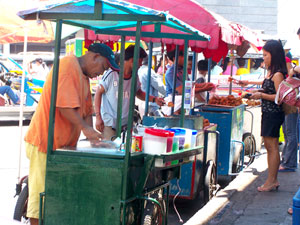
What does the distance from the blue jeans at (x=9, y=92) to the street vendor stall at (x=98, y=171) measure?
11.3 m

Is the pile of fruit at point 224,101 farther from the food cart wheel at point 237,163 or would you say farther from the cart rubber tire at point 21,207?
the cart rubber tire at point 21,207

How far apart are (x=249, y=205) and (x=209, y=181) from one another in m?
0.60

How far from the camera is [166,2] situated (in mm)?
7594

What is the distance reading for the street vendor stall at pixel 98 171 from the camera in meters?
3.79

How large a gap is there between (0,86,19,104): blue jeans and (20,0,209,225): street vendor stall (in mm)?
11271

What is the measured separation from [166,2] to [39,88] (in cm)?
858

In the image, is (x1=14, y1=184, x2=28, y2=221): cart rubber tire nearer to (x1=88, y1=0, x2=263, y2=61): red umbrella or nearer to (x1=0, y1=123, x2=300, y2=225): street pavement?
(x1=0, y1=123, x2=300, y2=225): street pavement

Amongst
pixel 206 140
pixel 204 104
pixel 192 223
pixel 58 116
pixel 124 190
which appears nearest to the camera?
pixel 124 190

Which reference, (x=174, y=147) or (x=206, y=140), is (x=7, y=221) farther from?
(x=206, y=140)

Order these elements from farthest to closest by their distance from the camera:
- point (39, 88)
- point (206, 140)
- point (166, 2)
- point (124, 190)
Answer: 1. point (39, 88)
2. point (166, 2)
3. point (206, 140)
4. point (124, 190)

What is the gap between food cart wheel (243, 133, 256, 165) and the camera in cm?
986

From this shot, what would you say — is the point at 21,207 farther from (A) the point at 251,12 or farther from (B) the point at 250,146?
(A) the point at 251,12

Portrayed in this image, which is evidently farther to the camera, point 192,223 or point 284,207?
point 284,207

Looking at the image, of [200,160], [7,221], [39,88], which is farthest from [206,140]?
[39,88]
